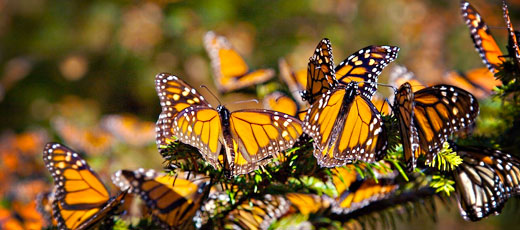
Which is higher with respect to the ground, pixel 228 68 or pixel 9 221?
pixel 228 68

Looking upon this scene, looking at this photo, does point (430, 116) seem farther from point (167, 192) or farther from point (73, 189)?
point (73, 189)

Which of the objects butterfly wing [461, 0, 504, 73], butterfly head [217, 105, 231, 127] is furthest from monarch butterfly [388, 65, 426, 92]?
butterfly head [217, 105, 231, 127]

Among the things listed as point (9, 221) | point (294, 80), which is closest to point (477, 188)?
point (294, 80)

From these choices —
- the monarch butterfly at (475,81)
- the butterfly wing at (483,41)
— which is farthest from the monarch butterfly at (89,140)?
the butterfly wing at (483,41)

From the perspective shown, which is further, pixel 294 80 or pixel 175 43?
pixel 175 43

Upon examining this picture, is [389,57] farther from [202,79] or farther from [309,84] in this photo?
[202,79]

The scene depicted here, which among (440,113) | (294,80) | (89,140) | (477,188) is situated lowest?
(477,188)

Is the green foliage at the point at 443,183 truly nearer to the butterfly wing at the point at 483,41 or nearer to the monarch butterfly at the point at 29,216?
the butterfly wing at the point at 483,41

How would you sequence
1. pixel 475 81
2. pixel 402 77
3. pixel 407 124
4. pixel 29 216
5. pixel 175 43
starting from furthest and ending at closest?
pixel 175 43 → pixel 475 81 → pixel 29 216 → pixel 402 77 → pixel 407 124
